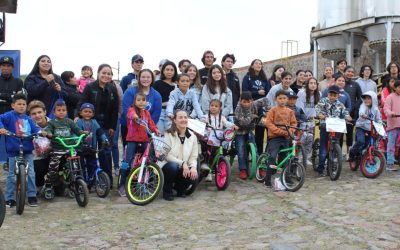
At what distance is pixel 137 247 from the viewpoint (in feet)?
15.4

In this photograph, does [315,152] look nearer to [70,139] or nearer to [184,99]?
[184,99]

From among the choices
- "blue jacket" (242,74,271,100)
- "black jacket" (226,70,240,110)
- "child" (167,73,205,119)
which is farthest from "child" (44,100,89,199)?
"blue jacket" (242,74,271,100)

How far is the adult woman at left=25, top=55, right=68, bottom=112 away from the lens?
7.44 m

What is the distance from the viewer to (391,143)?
8.82 meters

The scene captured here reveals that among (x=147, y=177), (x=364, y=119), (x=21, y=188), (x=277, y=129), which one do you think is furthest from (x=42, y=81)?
(x=364, y=119)

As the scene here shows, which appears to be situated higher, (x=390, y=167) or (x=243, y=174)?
(x=390, y=167)

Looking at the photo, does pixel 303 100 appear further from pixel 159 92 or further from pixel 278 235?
pixel 278 235

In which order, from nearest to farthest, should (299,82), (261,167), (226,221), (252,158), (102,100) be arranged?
1. (226,221)
2. (102,100)
3. (252,158)
4. (261,167)
5. (299,82)

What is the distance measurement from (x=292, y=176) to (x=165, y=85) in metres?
2.63

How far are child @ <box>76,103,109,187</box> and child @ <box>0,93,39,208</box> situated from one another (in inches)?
30.9

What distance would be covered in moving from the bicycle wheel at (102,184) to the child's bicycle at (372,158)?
14.2ft

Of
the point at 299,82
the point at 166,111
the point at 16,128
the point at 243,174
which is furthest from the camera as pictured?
the point at 299,82

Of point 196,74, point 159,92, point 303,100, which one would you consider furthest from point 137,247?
point 303,100

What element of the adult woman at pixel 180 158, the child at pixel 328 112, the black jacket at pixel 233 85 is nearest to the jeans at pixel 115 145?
the adult woman at pixel 180 158
